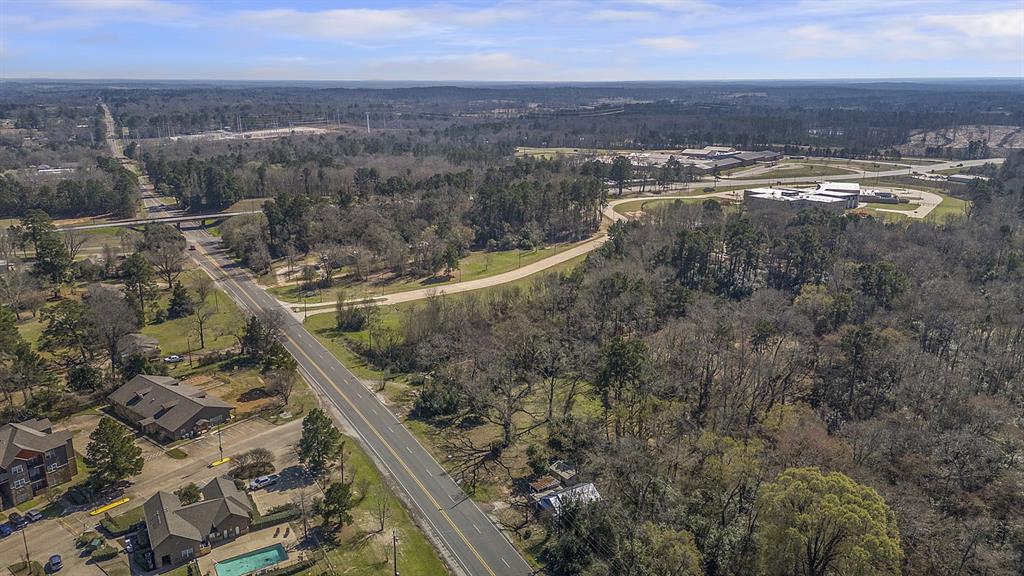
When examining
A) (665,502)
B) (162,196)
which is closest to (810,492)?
(665,502)

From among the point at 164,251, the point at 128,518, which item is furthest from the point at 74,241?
the point at 128,518

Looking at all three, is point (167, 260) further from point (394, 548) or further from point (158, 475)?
point (394, 548)

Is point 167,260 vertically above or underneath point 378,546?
above

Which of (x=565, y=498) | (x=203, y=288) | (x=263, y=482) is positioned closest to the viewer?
(x=565, y=498)

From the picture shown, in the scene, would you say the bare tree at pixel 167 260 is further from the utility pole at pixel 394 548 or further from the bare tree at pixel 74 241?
the utility pole at pixel 394 548

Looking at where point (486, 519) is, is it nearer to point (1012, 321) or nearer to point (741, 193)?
point (1012, 321)

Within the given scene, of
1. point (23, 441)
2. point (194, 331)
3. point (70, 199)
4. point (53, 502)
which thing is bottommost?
point (53, 502)

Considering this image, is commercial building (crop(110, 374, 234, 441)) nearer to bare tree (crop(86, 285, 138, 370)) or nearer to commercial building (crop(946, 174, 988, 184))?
bare tree (crop(86, 285, 138, 370))
